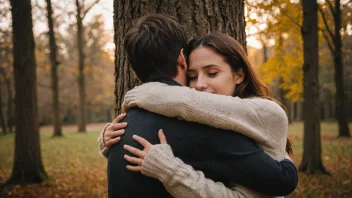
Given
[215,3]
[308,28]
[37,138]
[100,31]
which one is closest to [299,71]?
[308,28]

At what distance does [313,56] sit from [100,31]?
22889mm

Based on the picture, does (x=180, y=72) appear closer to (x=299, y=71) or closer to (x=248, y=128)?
(x=248, y=128)

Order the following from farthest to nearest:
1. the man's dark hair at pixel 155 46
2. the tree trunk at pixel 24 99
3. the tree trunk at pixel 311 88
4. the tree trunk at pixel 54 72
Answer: the tree trunk at pixel 54 72 < the tree trunk at pixel 311 88 < the tree trunk at pixel 24 99 < the man's dark hair at pixel 155 46

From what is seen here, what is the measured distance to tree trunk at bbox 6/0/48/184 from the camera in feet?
23.1

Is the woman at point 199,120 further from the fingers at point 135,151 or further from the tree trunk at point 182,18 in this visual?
the tree trunk at point 182,18

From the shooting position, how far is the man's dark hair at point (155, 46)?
5.36 ft

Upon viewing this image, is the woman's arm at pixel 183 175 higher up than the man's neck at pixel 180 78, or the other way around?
the man's neck at pixel 180 78

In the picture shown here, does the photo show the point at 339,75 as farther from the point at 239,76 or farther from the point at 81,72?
the point at 81,72

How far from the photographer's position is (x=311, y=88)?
7.51 m

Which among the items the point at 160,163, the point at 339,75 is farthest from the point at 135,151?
the point at 339,75

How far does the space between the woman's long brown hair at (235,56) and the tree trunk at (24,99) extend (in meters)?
6.31

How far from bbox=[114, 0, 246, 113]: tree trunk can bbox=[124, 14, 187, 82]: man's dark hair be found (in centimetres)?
58

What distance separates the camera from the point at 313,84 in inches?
294

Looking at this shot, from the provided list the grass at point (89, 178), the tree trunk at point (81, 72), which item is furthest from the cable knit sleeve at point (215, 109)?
the tree trunk at point (81, 72)
